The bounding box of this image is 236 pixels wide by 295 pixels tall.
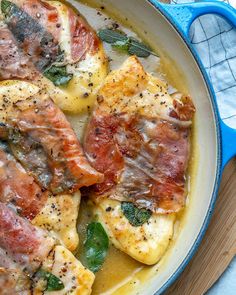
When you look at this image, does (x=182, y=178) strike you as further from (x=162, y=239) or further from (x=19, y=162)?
(x=19, y=162)

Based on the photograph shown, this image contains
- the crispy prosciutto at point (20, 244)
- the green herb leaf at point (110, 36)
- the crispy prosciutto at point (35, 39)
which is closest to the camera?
the crispy prosciutto at point (20, 244)

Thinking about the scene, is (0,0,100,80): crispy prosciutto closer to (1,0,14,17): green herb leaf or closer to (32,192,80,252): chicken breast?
(1,0,14,17): green herb leaf

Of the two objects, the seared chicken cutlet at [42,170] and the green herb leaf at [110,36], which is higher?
the green herb leaf at [110,36]

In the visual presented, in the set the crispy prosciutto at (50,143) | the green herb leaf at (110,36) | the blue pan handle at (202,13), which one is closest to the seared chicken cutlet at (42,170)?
the crispy prosciutto at (50,143)

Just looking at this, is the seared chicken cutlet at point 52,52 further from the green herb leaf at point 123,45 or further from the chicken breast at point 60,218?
the chicken breast at point 60,218

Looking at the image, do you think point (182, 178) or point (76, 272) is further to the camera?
point (182, 178)

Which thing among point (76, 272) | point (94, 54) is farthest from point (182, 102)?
point (76, 272)

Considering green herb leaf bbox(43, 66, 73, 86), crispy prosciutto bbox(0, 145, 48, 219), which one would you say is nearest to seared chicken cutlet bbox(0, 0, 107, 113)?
green herb leaf bbox(43, 66, 73, 86)
